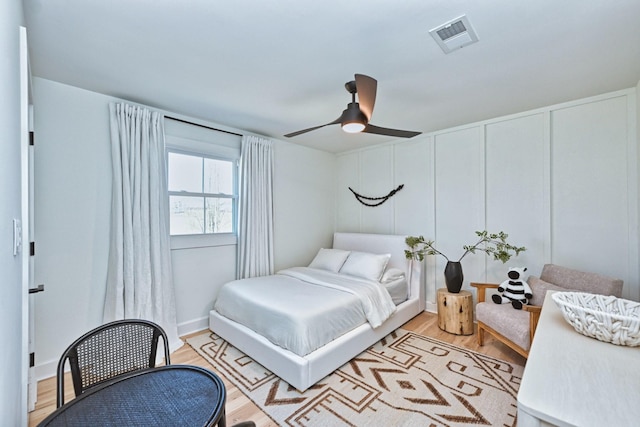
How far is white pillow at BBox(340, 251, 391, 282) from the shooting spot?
3.42m

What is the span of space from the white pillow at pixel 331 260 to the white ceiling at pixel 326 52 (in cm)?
190

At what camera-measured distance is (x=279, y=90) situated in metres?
2.52

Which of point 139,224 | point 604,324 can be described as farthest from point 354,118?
point 139,224

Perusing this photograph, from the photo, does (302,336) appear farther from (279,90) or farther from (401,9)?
(401,9)

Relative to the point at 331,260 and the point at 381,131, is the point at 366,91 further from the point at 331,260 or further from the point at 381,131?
the point at 331,260

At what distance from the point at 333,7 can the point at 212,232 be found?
2711mm

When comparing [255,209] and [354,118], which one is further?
[255,209]

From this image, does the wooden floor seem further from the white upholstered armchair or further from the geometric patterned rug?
the white upholstered armchair

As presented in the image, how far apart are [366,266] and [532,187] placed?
2.00 meters

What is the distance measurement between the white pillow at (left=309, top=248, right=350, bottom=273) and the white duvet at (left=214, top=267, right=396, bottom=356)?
1.11 ft

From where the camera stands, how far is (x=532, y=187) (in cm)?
308

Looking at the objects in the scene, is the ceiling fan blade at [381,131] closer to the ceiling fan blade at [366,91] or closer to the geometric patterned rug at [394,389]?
the ceiling fan blade at [366,91]

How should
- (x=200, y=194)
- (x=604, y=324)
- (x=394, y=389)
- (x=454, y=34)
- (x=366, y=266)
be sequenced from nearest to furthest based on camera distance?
(x=604, y=324) < (x=454, y=34) < (x=394, y=389) < (x=200, y=194) < (x=366, y=266)

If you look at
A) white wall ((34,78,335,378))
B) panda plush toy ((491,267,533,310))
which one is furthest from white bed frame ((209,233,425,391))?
white wall ((34,78,335,378))
